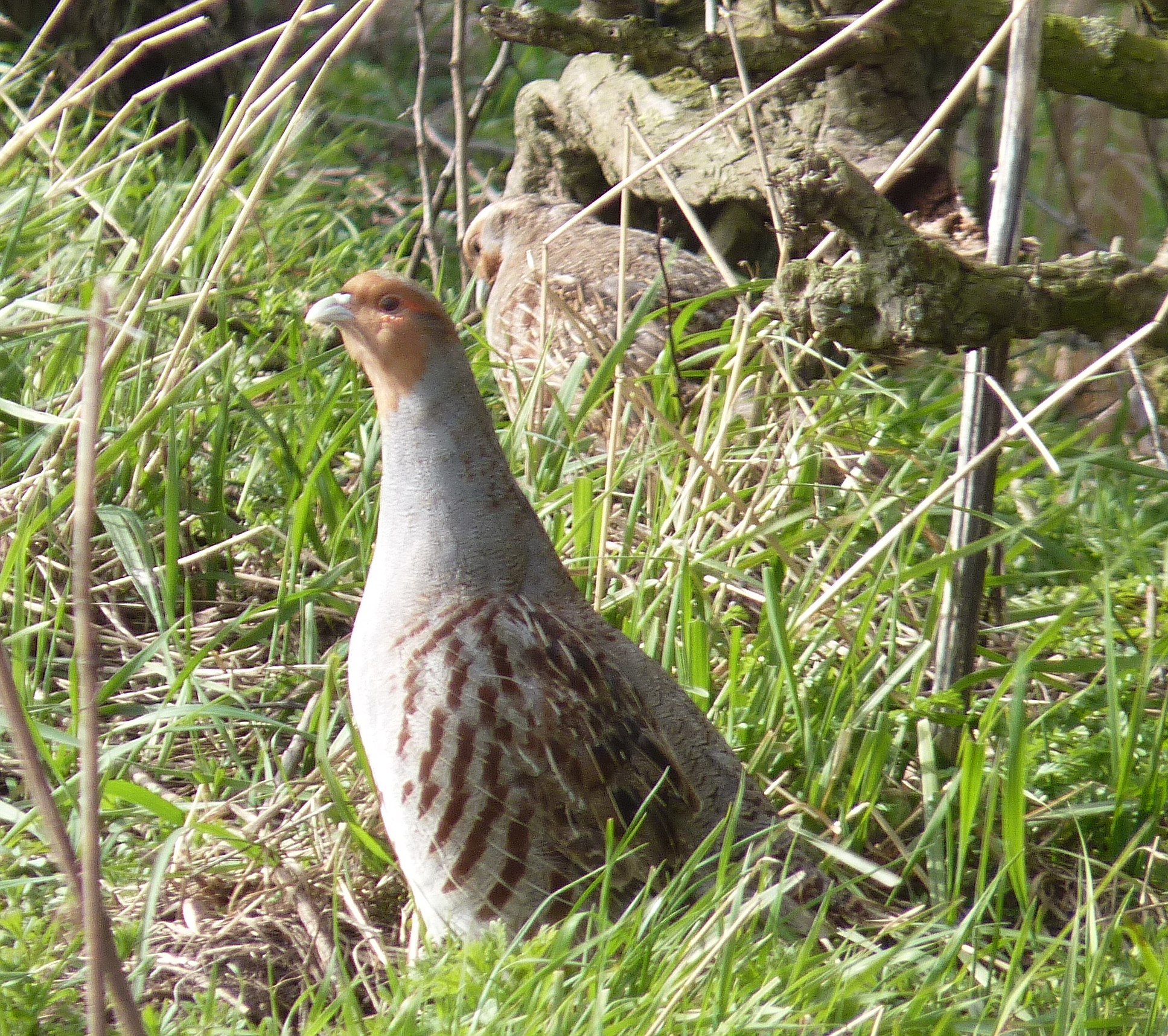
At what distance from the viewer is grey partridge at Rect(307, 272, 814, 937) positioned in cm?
235

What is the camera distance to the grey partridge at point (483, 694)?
2.35m

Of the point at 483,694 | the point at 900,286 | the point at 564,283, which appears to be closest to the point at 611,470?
the point at 483,694

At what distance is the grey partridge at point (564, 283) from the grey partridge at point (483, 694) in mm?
1404

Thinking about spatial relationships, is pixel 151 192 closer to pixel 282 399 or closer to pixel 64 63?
pixel 64 63

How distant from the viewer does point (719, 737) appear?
8.57 ft

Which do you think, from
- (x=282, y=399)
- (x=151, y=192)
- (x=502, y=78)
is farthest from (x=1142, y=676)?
(x=502, y=78)

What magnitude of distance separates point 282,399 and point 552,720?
196 centimetres

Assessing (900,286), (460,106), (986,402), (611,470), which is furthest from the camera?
(460,106)

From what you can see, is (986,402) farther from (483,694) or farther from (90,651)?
(90,651)

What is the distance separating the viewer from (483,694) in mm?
2357

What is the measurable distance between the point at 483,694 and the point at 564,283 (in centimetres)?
278

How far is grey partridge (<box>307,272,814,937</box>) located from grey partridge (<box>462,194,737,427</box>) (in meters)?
1.40

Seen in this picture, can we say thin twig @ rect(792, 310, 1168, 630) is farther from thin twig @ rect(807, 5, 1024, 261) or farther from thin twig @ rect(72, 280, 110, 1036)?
thin twig @ rect(72, 280, 110, 1036)

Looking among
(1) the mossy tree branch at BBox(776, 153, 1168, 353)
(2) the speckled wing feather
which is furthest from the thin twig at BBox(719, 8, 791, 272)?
(2) the speckled wing feather
